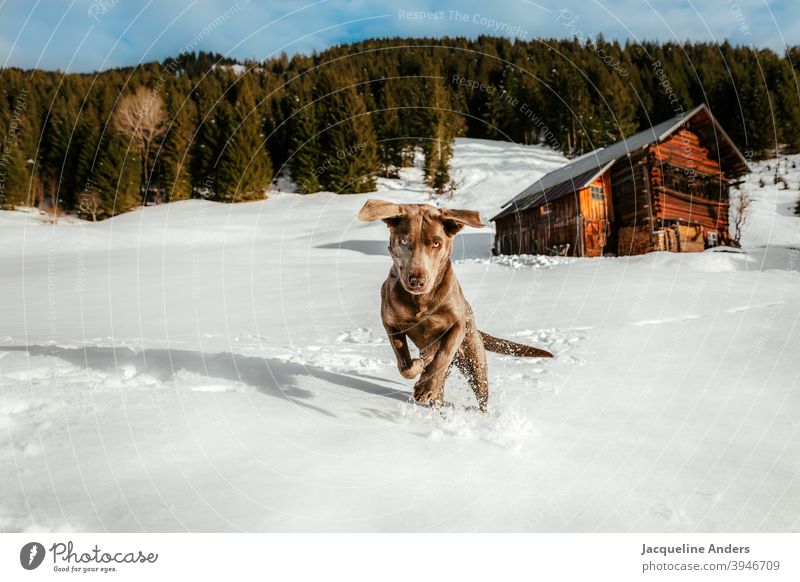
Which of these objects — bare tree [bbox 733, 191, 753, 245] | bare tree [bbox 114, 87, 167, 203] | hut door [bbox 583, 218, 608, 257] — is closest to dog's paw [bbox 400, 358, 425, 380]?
hut door [bbox 583, 218, 608, 257]

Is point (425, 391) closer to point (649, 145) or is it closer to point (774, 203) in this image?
point (649, 145)

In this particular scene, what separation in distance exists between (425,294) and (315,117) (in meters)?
32.0

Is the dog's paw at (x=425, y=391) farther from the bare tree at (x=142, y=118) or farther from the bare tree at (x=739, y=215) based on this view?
the bare tree at (x=142, y=118)

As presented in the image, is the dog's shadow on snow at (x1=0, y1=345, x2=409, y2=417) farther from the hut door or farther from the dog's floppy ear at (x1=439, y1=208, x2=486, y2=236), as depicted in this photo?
the hut door

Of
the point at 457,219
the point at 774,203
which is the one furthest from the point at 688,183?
the point at 457,219

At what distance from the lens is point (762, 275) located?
1535 cm

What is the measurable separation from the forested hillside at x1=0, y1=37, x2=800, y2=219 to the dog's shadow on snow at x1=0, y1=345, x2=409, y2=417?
1889 cm

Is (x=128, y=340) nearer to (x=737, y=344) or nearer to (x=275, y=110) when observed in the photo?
(x=737, y=344)

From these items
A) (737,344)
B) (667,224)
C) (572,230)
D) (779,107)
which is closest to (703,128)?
(667,224)

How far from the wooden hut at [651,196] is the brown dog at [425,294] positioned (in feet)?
73.7

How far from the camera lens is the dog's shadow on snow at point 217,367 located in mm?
4738

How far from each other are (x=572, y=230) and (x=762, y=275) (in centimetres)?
1190

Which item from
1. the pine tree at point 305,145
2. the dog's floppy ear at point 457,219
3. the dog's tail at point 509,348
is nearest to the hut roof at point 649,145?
the pine tree at point 305,145

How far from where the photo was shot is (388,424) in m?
3.81
